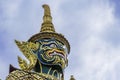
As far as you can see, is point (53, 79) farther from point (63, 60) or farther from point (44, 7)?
point (44, 7)

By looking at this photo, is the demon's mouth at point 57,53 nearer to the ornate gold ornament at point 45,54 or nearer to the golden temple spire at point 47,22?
the ornate gold ornament at point 45,54

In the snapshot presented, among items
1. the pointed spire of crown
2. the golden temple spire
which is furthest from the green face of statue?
the golden temple spire

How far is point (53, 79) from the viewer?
26.7m

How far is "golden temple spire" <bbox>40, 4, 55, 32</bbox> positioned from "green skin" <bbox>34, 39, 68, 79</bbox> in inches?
42.4

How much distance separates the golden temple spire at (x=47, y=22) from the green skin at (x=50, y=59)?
1.08m

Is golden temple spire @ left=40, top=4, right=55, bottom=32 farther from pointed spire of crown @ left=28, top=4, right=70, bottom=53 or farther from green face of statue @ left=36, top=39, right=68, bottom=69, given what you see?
green face of statue @ left=36, top=39, right=68, bottom=69

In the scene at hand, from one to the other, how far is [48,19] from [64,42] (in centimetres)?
190

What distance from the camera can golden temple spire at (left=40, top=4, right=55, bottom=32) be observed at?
29.0 metres

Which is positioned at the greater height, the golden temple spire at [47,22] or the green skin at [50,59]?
the golden temple spire at [47,22]

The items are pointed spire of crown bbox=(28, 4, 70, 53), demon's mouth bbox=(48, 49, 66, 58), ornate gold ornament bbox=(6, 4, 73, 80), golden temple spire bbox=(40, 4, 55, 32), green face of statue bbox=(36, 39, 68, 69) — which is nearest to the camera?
ornate gold ornament bbox=(6, 4, 73, 80)

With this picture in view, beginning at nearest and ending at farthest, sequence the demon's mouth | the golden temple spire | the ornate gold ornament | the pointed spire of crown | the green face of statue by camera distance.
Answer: the ornate gold ornament → the green face of statue → the demon's mouth → the pointed spire of crown → the golden temple spire

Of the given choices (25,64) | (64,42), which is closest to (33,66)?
(25,64)

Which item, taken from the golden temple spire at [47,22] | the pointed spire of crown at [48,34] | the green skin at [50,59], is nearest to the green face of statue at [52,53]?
the green skin at [50,59]

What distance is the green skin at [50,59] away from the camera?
27484 millimetres
